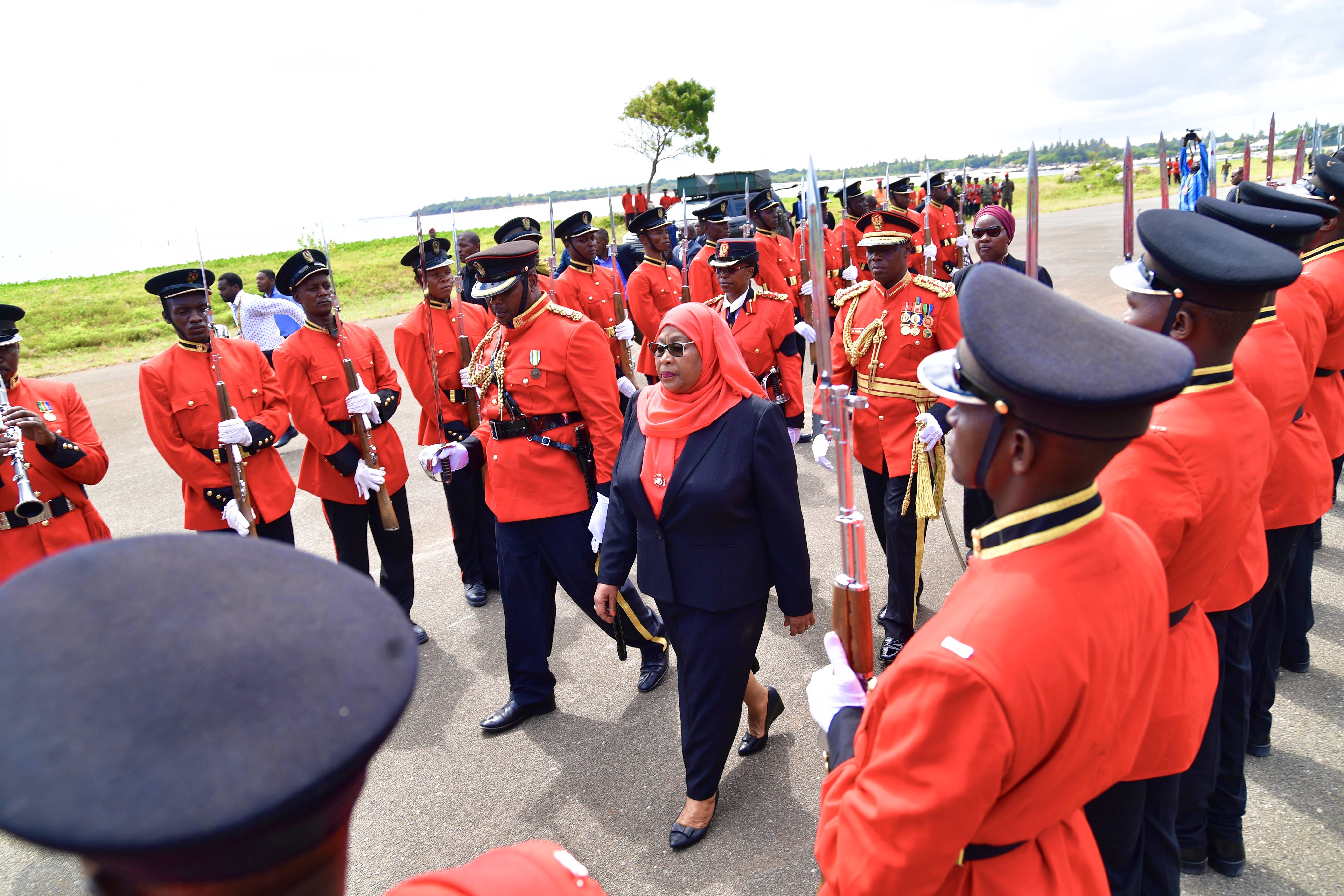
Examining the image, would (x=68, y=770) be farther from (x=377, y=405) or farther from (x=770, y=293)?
(x=770, y=293)

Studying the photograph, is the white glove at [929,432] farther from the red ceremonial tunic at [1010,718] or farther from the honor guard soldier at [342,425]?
the honor guard soldier at [342,425]

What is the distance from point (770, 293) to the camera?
22.7 feet

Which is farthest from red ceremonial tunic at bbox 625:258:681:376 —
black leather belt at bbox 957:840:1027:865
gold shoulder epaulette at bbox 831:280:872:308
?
black leather belt at bbox 957:840:1027:865

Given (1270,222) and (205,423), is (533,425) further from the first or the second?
(1270,222)

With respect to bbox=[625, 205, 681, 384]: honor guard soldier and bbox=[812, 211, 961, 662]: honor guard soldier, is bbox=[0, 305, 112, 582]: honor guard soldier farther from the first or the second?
bbox=[625, 205, 681, 384]: honor guard soldier

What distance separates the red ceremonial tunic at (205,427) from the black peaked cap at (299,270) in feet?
1.59

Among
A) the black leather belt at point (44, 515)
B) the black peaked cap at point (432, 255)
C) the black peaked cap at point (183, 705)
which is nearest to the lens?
the black peaked cap at point (183, 705)

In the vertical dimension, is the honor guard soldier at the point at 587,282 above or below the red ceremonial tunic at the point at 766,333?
above

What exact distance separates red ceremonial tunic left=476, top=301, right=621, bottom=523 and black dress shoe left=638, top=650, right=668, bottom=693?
36.2 inches

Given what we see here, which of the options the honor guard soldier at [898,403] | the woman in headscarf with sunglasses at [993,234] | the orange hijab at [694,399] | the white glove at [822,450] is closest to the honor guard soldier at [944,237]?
the woman in headscarf with sunglasses at [993,234]

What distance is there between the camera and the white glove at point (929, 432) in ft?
14.0

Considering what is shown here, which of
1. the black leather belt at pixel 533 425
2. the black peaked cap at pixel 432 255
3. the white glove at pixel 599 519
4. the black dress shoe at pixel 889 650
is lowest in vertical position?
the black dress shoe at pixel 889 650

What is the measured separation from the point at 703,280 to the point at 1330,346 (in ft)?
19.0

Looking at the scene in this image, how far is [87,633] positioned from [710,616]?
2.72m
